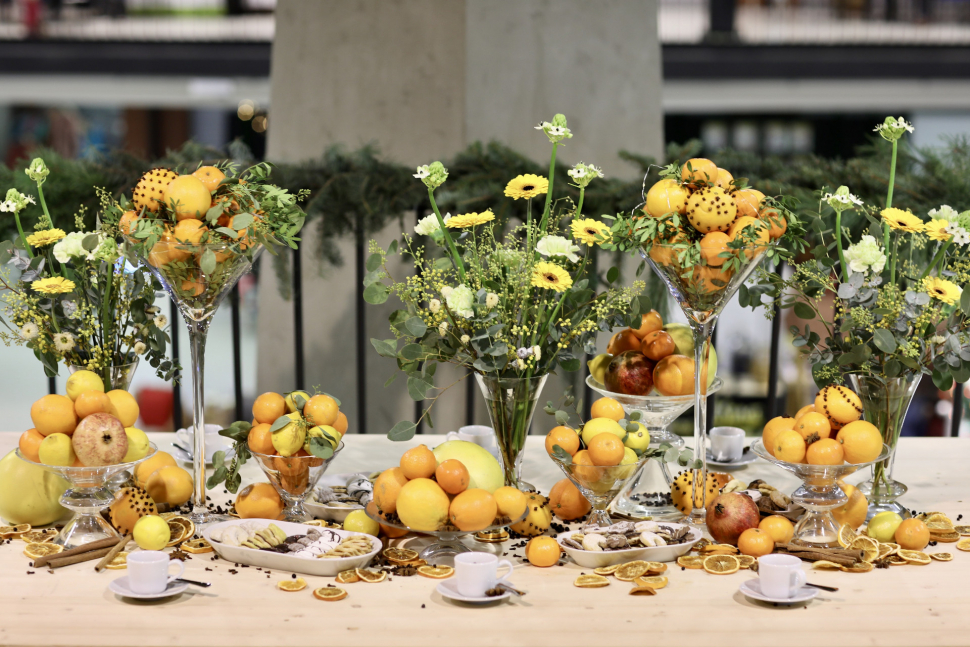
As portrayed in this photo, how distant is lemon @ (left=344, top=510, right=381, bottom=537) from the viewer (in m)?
1.15

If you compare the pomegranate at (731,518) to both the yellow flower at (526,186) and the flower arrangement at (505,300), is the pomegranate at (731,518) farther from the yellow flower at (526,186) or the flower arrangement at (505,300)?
the yellow flower at (526,186)

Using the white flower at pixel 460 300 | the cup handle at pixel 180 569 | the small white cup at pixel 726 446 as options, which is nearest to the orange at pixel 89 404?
the cup handle at pixel 180 569

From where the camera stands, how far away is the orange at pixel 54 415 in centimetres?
107

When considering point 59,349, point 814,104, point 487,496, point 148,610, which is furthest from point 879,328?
point 814,104

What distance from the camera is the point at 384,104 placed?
95.1 inches

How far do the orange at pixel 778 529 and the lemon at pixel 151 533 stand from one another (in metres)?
0.72

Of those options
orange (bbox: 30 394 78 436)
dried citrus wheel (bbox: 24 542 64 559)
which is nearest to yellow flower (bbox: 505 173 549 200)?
orange (bbox: 30 394 78 436)

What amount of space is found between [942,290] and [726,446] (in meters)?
0.43

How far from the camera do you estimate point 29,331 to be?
3.94 feet

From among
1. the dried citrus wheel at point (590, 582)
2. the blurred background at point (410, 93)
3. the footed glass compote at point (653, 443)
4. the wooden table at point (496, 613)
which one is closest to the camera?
the wooden table at point (496, 613)

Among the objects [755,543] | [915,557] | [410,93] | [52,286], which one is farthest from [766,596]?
[410,93]

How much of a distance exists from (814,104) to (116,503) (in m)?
4.01

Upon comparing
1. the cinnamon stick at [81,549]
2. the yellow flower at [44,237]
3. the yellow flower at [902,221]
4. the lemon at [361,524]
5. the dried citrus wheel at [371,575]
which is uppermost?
the yellow flower at [902,221]

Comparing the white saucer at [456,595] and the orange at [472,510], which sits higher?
the orange at [472,510]
